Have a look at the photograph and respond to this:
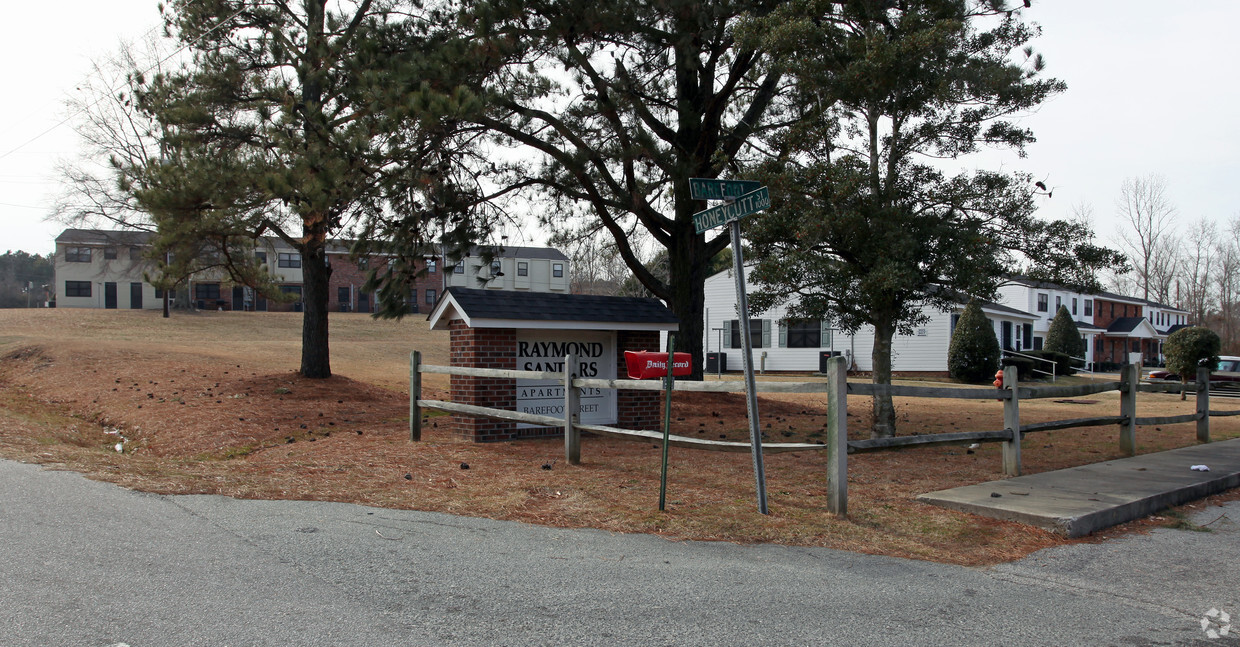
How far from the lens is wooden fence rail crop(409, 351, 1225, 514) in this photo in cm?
697

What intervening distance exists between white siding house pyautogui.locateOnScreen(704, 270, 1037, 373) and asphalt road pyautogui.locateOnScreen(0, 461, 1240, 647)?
2705cm

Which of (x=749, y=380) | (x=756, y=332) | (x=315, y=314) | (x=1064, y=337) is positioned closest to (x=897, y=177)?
(x=749, y=380)

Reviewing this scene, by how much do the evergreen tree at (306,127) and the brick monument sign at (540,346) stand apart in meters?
2.63

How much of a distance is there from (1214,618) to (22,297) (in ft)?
364

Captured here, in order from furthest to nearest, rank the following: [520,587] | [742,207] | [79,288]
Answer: [79,288], [742,207], [520,587]

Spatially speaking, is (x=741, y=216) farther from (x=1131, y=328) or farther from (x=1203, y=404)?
(x=1131, y=328)

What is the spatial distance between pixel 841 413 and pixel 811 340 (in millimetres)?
29326

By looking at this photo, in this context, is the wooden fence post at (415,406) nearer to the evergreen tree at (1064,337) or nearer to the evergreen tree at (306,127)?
the evergreen tree at (306,127)

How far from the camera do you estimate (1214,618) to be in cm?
456

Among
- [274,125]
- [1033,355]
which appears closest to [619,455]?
[274,125]

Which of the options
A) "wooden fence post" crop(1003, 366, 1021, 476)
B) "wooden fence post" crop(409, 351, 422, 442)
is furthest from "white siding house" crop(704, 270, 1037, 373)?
"wooden fence post" crop(1003, 366, 1021, 476)

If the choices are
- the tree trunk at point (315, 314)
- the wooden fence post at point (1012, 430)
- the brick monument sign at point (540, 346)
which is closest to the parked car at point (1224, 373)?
the wooden fence post at point (1012, 430)

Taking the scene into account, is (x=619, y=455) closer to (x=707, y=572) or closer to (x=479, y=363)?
(x=479, y=363)

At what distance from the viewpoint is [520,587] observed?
4.89m
